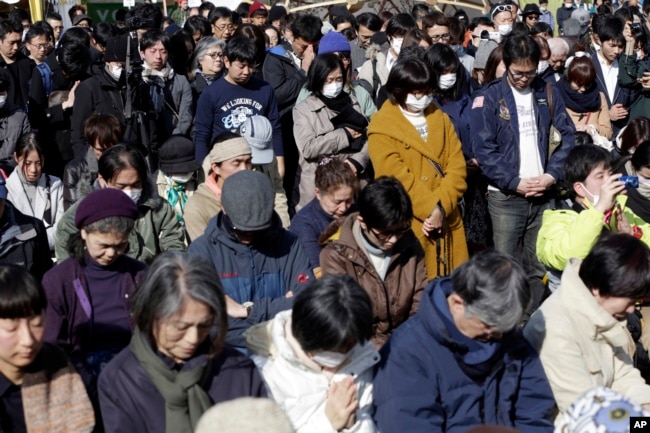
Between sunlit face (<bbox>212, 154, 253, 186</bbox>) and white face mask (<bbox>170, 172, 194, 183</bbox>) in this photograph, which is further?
white face mask (<bbox>170, 172, 194, 183</bbox>)

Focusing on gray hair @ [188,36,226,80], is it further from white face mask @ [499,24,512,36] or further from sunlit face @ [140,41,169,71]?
white face mask @ [499,24,512,36]

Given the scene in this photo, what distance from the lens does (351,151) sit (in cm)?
698

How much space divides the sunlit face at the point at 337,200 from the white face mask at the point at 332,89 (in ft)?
4.84

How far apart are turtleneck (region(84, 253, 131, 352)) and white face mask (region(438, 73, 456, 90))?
3.83m

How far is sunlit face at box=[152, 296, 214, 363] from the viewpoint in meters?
3.35

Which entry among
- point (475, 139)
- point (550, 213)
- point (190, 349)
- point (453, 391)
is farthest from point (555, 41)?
point (190, 349)

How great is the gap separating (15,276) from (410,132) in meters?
3.25

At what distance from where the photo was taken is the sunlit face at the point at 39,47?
10.1 meters

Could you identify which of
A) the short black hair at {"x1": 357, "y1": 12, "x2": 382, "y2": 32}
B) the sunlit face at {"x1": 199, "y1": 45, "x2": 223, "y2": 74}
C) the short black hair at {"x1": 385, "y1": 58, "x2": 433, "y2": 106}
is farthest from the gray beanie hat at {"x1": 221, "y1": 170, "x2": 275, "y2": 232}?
the short black hair at {"x1": 357, "y1": 12, "x2": 382, "y2": 32}

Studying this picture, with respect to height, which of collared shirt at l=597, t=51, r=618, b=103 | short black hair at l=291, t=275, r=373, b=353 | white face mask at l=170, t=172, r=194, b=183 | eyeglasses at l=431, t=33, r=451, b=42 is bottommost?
collared shirt at l=597, t=51, r=618, b=103

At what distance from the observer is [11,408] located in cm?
343

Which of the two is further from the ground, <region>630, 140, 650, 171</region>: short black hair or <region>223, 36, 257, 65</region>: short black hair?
<region>223, 36, 257, 65</region>: short black hair

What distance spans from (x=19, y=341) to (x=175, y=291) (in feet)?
1.90

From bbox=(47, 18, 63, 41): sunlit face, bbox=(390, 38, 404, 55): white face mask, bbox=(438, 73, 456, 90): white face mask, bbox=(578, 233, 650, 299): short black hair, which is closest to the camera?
bbox=(578, 233, 650, 299): short black hair
